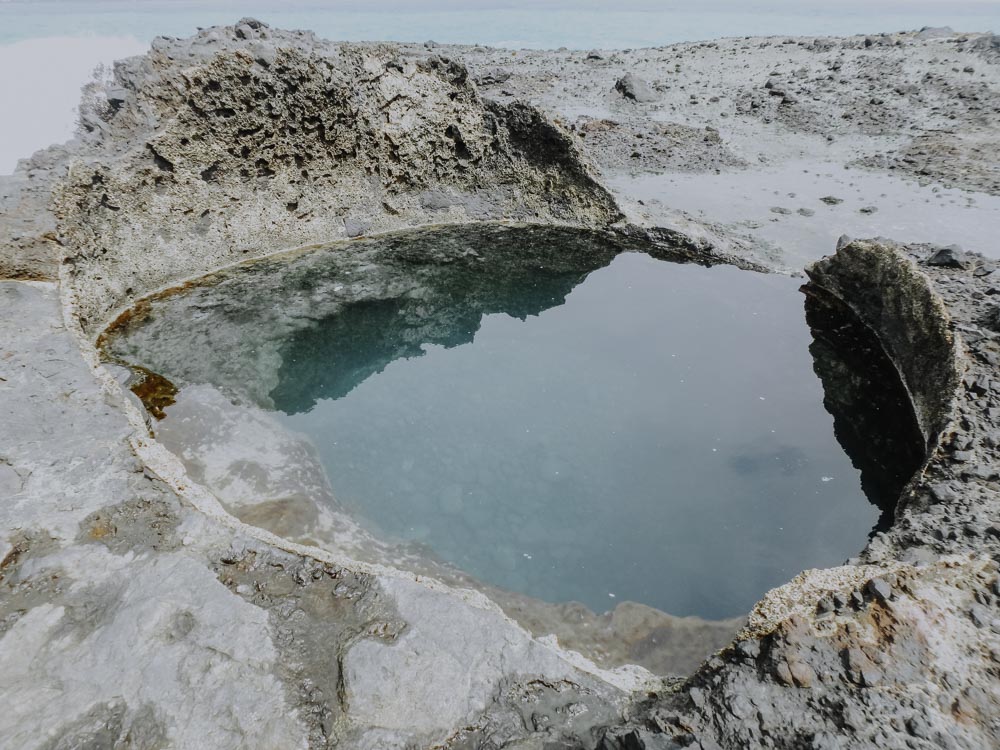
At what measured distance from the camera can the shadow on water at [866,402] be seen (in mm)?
3906

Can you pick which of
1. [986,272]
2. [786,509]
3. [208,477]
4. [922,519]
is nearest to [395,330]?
[208,477]

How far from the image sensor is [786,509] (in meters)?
3.58

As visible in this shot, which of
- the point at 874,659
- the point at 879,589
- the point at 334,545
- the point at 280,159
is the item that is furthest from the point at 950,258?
the point at 280,159

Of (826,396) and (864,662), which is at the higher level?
(864,662)

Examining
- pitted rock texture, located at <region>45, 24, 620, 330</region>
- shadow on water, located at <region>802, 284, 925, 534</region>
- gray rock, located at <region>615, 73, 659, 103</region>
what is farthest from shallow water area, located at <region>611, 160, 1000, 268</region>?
gray rock, located at <region>615, 73, 659, 103</region>

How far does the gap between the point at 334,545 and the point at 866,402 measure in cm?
403

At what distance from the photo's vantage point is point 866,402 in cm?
462

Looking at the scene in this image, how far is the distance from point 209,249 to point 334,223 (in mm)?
1413

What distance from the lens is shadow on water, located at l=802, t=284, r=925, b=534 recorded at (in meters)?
3.91

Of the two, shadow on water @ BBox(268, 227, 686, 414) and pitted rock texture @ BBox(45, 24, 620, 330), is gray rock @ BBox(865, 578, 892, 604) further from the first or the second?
pitted rock texture @ BBox(45, 24, 620, 330)

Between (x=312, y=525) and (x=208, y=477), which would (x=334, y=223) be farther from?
(x=312, y=525)

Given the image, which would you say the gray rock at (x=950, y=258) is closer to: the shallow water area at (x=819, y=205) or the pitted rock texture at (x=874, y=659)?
the shallow water area at (x=819, y=205)

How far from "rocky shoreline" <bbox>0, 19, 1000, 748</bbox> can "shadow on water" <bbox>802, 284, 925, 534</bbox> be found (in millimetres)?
158

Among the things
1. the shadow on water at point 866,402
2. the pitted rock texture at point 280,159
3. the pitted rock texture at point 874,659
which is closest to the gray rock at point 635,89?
the pitted rock texture at point 280,159
